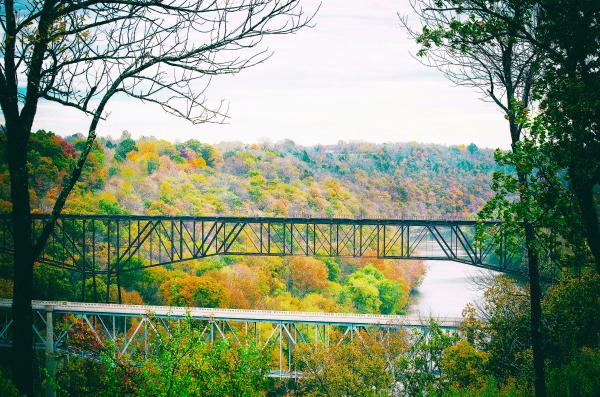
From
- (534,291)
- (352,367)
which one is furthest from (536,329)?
(352,367)

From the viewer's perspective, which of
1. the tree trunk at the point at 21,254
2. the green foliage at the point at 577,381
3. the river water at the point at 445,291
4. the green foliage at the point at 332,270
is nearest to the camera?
the tree trunk at the point at 21,254

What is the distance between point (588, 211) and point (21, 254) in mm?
8250

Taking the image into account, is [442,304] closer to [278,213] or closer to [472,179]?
[278,213]

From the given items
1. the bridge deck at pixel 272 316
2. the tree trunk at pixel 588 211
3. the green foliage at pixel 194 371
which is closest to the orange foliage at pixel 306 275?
the bridge deck at pixel 272 316

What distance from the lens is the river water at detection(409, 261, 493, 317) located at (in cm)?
5751

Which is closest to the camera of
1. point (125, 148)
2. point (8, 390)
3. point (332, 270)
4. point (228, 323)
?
point (8, 390)

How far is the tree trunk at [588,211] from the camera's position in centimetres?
986

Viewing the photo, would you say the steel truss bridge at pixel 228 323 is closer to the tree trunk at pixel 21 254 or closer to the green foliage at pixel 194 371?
the green foliage at pixel 194 371

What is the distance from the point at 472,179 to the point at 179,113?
306 feet

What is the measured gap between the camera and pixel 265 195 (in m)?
77.0

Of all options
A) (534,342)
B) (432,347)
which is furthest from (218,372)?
(432,347)

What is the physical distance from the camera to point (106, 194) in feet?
218

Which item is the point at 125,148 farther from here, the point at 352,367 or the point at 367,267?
the point at 352,367

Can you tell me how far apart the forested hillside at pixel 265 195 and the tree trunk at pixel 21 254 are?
38.8 meters
